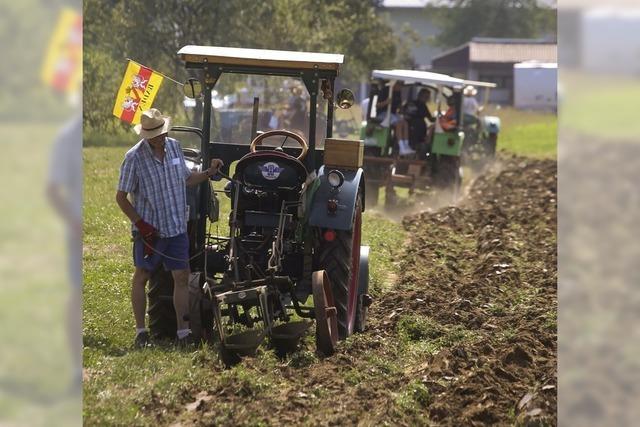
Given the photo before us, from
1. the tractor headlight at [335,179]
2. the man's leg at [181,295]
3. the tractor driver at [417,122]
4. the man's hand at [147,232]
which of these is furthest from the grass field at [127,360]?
the tractor driver at [417,122]

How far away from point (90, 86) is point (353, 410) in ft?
49.1

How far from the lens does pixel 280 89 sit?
13.5 metres

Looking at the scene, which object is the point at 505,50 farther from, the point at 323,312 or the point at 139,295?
the point at 323,312

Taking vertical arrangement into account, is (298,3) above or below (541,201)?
above

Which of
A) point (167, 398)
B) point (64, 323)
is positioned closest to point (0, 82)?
point (64, 323)

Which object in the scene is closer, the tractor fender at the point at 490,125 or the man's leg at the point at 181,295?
the man's leg at the point at 181,295

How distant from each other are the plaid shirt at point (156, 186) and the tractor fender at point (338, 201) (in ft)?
→ 2.95

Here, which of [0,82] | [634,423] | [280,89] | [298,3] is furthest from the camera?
[298,3]

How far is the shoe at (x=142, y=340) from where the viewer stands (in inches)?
249

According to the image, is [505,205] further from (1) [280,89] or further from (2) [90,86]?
(2) [90,86]

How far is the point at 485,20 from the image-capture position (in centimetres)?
7506

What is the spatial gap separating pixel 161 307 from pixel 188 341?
42cm

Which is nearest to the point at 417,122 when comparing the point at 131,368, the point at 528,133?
the point at 131,368

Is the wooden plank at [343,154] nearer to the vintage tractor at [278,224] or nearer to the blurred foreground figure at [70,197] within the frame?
the vintage tractor at [278,224]
